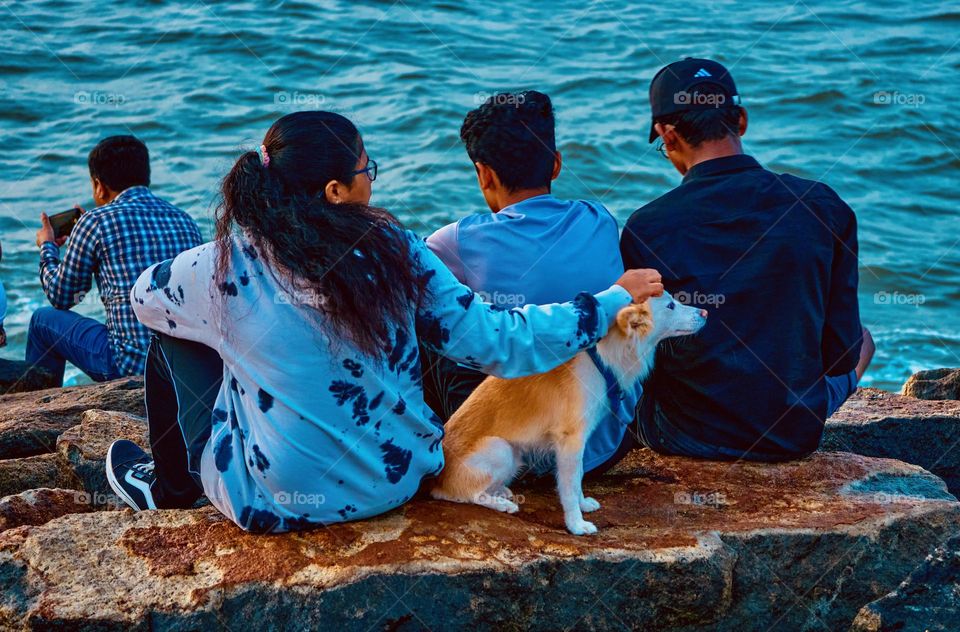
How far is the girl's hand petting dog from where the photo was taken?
3.93m

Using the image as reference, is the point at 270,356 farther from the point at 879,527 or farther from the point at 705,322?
the point at 879,527

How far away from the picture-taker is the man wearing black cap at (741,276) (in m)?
4.32

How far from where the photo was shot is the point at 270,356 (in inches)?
131

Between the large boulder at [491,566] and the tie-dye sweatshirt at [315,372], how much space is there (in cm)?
20

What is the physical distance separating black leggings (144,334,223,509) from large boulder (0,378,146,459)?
2.03 m

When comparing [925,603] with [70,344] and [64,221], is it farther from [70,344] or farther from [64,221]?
[64,221]

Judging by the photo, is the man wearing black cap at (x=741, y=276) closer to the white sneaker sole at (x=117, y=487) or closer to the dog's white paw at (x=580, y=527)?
the dog's white paw at (x=580, y=527)

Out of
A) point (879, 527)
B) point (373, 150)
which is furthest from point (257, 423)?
point (373, 150)

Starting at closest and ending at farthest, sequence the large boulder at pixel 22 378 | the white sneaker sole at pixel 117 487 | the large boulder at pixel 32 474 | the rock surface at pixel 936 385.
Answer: the white sneaker sole at pixel 117 487 → the large boulder at pixel 32 474 → the rock surface at pixel 936 385 → the large boulder at pixel 22 378

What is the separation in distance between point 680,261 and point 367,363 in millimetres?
1576

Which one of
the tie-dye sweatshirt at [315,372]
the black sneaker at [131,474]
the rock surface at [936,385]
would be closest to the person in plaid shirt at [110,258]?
the black sneaker at [131,474]

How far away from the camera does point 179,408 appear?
3793 mm

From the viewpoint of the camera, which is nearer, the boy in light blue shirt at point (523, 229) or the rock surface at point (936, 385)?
the boy in light blue shirt at point (523, 229)

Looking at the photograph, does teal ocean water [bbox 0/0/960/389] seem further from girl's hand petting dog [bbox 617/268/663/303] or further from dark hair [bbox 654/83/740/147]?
girl's hand petting dog [bbox 617/268/663/303]
